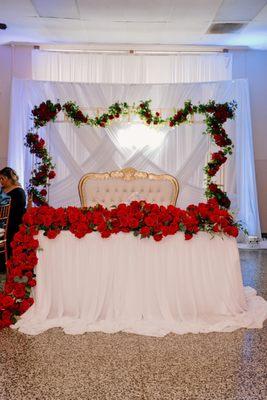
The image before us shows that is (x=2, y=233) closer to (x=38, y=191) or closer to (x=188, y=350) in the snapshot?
(x=38, y=191)

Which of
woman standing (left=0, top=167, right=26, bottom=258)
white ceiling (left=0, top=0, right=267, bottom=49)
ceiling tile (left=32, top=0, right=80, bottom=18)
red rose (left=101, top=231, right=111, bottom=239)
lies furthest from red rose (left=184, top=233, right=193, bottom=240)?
ceiling tile (left=32, top=0, right=80, bottom=18)

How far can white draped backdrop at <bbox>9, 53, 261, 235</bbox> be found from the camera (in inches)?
351

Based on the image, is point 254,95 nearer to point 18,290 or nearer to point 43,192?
point 43,192

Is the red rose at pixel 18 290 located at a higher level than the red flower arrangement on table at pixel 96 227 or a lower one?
lower

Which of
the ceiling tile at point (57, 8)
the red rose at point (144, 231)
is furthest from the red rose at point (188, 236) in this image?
the ceiling tile at point (57, 8)

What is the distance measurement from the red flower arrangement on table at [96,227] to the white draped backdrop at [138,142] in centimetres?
465

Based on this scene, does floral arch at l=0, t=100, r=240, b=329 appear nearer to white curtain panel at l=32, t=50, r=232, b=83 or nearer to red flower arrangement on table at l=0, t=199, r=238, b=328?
red flower arrangement on table at l=0, t=199, r=238, b=328

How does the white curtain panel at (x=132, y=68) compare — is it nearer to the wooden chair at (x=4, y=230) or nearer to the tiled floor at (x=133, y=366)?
the wooden chair at (x=4, y=230)

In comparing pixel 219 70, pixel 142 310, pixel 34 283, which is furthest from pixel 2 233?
pixel 219 70

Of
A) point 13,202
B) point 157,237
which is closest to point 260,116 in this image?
point 13,202

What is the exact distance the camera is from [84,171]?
8969 millimetres

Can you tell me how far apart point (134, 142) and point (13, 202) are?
3.22 metres

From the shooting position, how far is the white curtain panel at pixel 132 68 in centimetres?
927

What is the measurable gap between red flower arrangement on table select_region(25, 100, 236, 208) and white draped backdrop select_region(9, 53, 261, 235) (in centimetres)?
51
